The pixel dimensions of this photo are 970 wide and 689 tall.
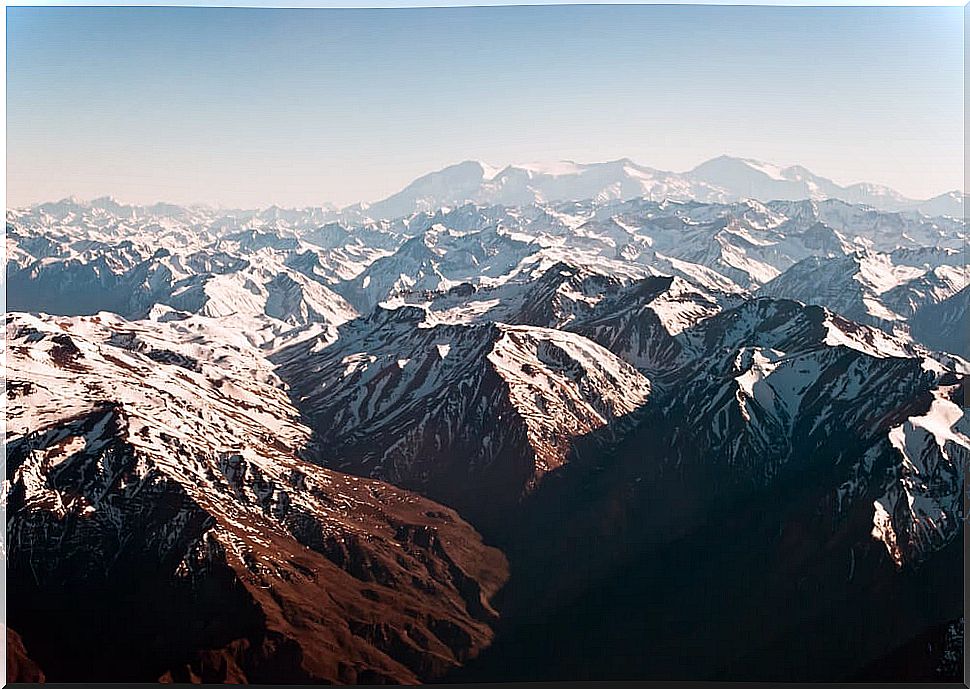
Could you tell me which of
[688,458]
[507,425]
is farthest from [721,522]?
[507,425]

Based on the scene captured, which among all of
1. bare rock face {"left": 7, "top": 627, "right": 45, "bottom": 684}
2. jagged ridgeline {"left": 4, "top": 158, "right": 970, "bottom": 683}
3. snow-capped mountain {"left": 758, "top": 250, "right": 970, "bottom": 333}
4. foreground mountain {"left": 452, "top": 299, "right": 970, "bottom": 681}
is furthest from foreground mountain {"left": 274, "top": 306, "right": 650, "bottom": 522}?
snow-capped mountain {"left": 758, "top": 250, "right": 970, "bottom": 333}

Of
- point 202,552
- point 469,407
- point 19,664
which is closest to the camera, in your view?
point 19,664

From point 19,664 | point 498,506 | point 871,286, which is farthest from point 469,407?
point 871,286

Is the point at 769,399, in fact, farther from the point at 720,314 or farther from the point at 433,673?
the point at 433,673

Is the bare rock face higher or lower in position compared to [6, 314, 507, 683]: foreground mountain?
higher

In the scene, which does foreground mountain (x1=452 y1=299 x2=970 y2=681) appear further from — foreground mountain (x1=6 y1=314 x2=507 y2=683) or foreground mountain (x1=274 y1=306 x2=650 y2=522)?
foreground mountain (x1=6 y1=314 x2=507 y2=683)

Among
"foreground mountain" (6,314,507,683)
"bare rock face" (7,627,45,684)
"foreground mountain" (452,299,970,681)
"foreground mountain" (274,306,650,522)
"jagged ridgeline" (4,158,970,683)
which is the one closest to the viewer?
"bare rock face" (7,627,45,684)

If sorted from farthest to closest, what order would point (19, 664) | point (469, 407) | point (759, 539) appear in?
1. point (469, 407)
2. point (759, 539)
3. point (19, 664)

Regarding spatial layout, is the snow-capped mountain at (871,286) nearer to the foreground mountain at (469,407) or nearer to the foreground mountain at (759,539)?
the foreground mountain at (469,407)

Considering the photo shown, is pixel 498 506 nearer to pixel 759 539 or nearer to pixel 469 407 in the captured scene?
pixel 469 407
